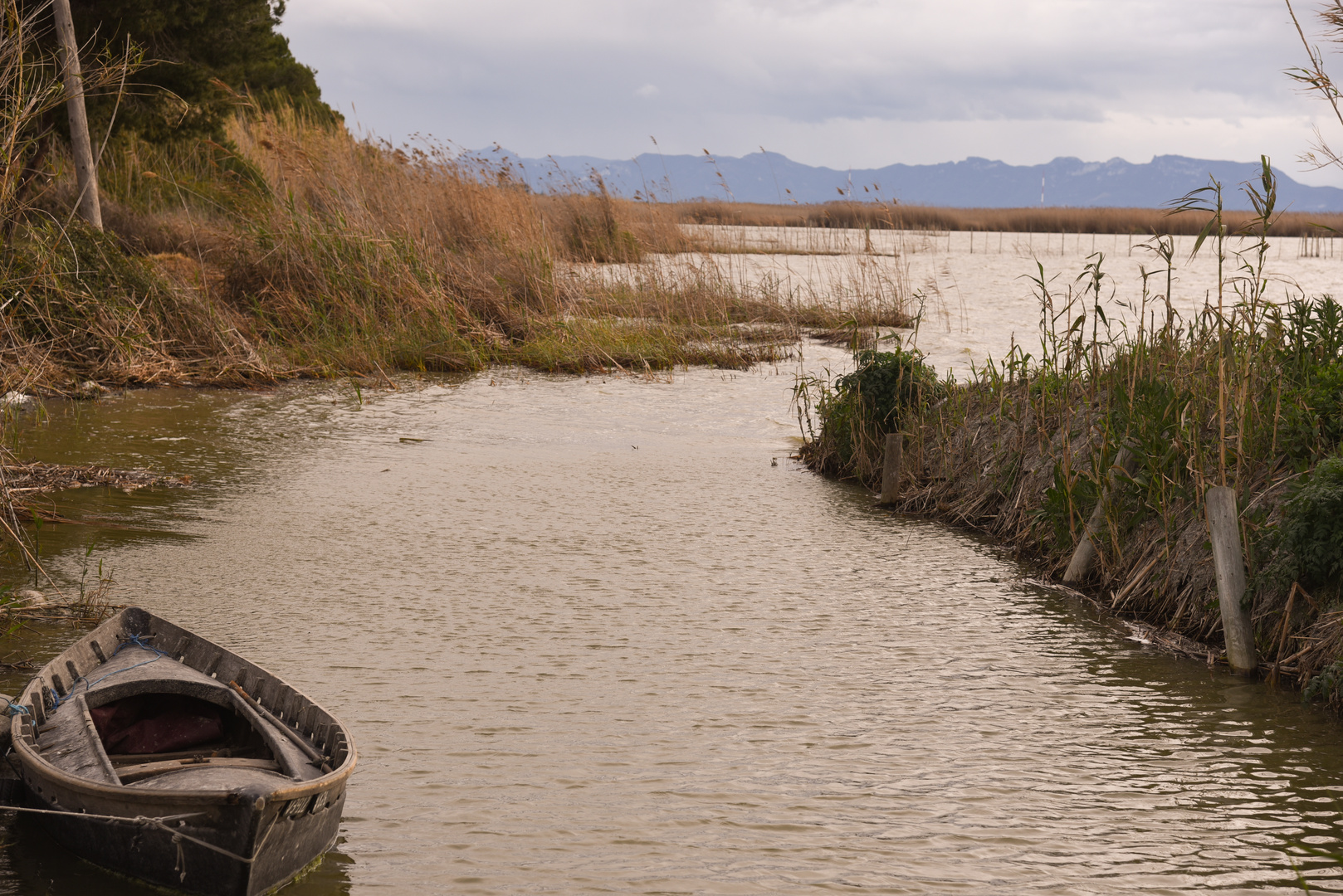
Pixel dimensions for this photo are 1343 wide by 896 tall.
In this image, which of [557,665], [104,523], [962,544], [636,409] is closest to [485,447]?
[636,409]

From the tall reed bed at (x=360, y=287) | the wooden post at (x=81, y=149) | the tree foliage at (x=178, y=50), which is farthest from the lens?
the tree foliage at (x=178, y=50)

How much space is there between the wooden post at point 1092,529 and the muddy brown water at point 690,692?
0.90 ft

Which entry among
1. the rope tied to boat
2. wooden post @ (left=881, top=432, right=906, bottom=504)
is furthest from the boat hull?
wooden post @ (left=881, top=432, right=906, bottom=504)

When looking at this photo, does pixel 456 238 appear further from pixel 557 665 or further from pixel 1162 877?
pixel 1162 877

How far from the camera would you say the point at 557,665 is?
4.88 m

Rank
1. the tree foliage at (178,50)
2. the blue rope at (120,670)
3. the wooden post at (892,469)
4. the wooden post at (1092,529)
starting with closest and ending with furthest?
the blue rope at (120,670) → the wooden post at (1092,529) → the wooden post at (892,469) → the tree foliage at (178,50)

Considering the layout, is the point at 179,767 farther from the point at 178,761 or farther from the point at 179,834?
the point at 179,834

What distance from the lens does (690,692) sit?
15.2 feet

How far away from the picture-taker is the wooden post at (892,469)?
8156 mm

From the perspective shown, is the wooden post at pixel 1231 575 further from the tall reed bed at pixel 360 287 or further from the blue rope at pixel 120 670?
the tall reed bed at pixel 360 287

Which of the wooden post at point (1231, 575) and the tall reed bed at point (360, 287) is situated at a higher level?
the tall reed bed at point (360, 287)

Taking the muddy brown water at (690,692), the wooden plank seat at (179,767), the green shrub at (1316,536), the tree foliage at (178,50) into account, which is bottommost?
the muddy brown water at (690,692)

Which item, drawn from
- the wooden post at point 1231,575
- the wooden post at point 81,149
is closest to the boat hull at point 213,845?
Answer: the wooden post at point 1231,575

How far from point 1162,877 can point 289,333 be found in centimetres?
1239
